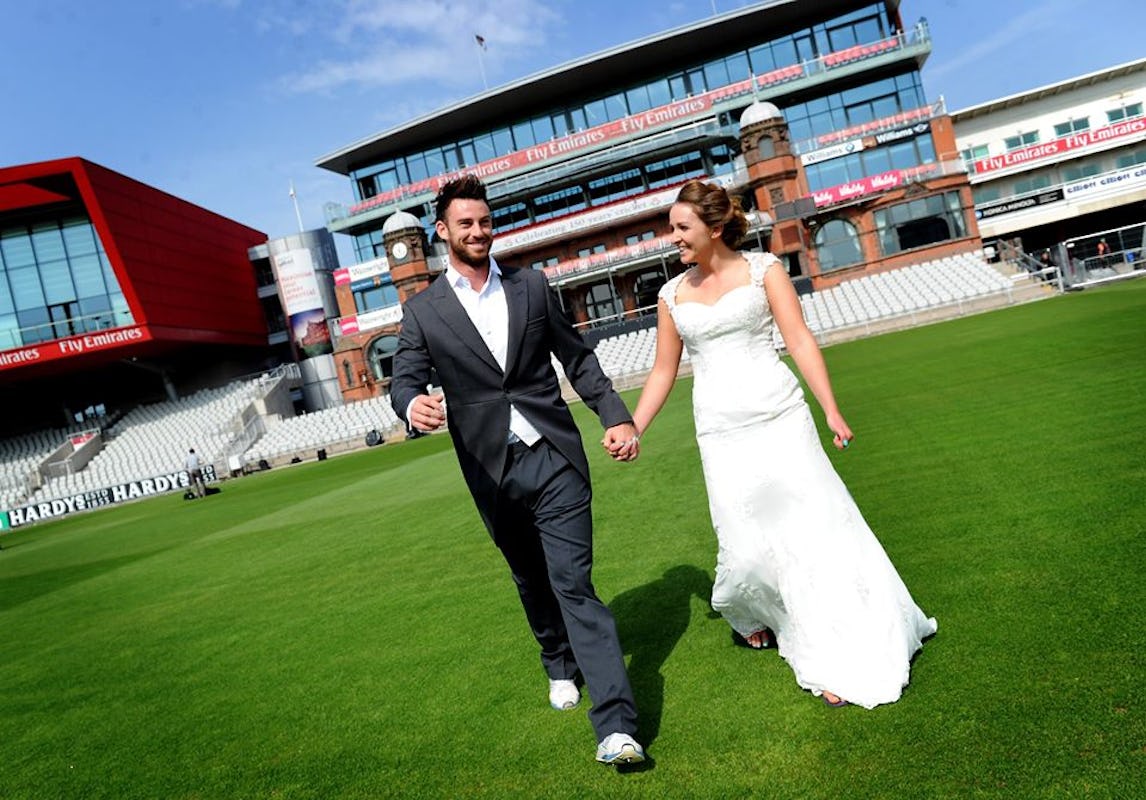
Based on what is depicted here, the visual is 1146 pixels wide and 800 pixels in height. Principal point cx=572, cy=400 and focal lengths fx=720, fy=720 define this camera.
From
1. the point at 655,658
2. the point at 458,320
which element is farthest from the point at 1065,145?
the point at 458,320

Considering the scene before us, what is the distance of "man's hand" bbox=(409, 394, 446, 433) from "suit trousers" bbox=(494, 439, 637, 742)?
400mm

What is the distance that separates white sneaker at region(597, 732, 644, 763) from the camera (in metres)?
2.66

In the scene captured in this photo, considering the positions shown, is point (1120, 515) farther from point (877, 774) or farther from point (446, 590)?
point (446, 590)

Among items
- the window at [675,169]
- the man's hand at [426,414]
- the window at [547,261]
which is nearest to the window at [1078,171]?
the window at [675,169]

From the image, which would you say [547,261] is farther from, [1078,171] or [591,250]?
[1078,171]

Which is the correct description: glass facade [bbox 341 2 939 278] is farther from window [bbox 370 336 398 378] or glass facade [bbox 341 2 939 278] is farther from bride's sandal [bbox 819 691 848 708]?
bride's sandal [bbox 819 691 848 708]

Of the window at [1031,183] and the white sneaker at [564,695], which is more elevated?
the window at [1031,183]

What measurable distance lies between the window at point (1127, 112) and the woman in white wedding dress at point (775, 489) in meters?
54.8

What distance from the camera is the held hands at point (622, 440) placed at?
322 cm

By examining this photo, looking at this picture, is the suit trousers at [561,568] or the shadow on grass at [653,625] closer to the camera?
the suit trousers at [561,568]

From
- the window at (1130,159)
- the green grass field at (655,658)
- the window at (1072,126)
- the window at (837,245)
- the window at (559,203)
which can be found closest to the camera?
the green grass field at (655,658)

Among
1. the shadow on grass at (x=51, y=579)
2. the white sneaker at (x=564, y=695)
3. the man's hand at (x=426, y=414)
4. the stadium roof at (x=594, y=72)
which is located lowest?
the white sneaker at (x=564, y=695)

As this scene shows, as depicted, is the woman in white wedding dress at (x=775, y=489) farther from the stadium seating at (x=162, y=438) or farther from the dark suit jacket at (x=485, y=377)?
the stadium seating at (x=162, y=438)

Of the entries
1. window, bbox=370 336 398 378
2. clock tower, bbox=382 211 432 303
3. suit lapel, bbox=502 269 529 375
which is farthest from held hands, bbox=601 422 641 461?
window, bbox=370 336 398 378
